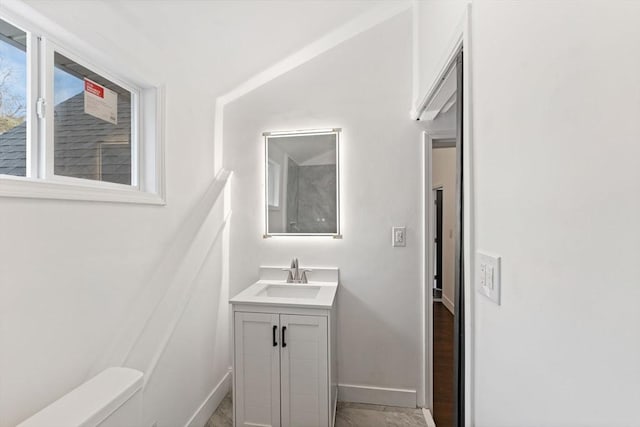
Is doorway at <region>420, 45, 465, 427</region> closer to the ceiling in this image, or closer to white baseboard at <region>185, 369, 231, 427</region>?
the ceiling

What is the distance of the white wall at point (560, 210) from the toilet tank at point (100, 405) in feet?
3.94

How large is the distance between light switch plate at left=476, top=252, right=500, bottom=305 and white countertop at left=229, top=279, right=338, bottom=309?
0.95 meters

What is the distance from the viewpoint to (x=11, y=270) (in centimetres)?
85

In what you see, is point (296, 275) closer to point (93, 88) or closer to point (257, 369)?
point (257, 369)

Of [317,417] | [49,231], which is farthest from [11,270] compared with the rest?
[317,417]

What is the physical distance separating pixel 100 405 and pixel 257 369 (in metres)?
0.96

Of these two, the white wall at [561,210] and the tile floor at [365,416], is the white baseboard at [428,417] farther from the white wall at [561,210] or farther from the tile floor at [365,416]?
the white wall at [561,210]

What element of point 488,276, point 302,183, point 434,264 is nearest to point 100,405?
point 488,276

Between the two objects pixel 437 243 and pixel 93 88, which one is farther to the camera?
pixel 437 243

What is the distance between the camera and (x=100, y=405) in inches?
35.2

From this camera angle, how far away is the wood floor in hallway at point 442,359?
1991 mm

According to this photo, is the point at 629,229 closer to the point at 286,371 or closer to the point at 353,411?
the point at 286,371

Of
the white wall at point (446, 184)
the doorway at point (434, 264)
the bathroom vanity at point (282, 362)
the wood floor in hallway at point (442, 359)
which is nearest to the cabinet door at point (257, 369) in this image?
the bathroom vanity at point (282, 362)

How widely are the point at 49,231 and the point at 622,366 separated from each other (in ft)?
4.91
